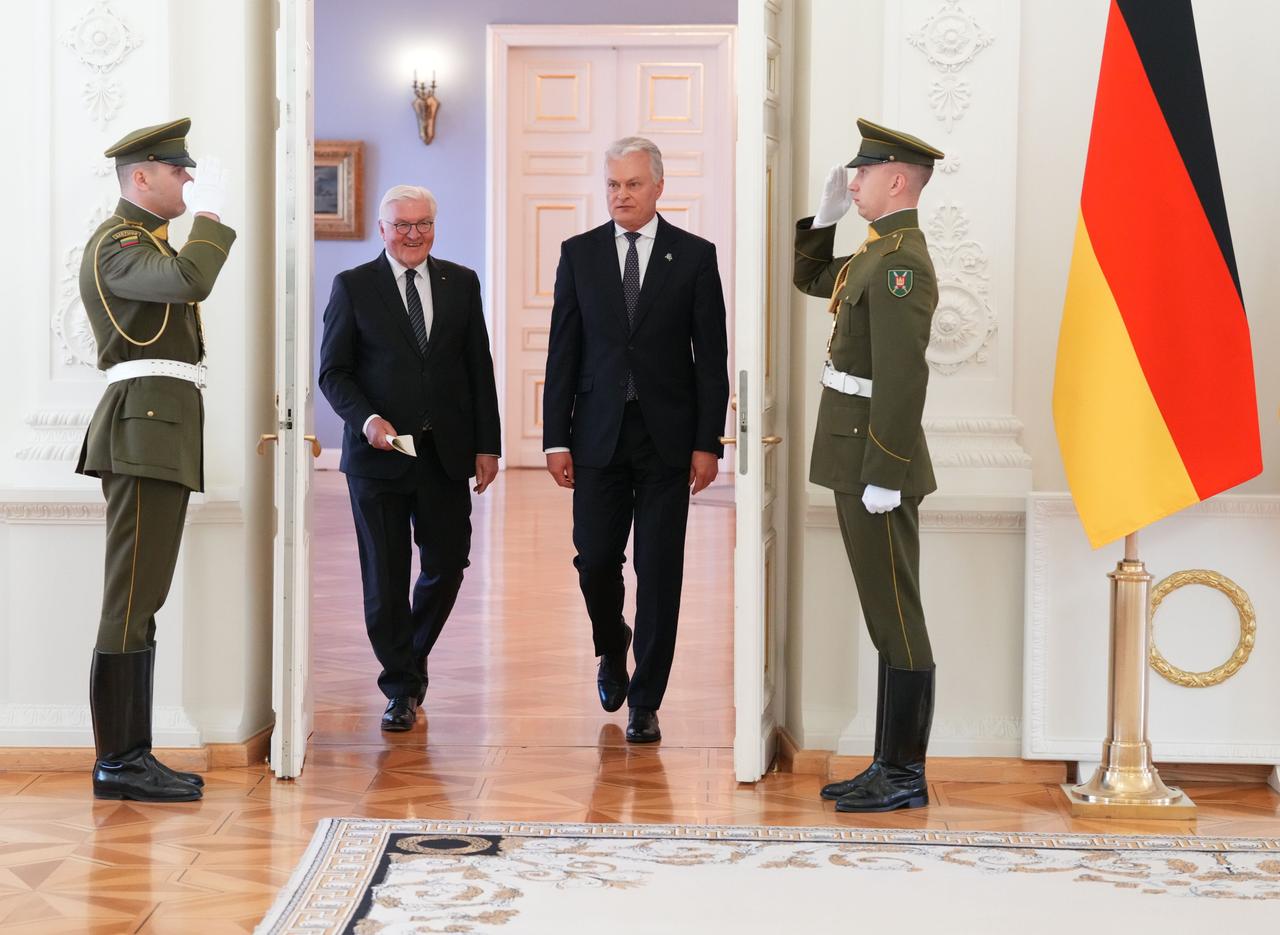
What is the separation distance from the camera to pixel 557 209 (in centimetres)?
1241

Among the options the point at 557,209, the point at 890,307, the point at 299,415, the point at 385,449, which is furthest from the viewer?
the point at 557,209

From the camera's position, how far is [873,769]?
403 centimetres

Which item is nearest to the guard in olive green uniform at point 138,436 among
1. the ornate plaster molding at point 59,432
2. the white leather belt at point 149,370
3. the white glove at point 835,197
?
the white leather belt at point 149,370

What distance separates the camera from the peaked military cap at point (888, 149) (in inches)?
155

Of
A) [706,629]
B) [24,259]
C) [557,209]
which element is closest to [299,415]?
[24,259]

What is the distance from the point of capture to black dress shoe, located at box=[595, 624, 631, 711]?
16.2 ft

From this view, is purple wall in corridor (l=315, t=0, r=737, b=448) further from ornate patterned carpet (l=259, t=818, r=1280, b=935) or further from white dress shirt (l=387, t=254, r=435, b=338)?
ornate patterned carpet (l=259, t=818, r=1280, b=935)

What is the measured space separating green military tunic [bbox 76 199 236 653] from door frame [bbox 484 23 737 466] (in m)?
8.22

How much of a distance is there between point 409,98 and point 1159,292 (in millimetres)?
9375

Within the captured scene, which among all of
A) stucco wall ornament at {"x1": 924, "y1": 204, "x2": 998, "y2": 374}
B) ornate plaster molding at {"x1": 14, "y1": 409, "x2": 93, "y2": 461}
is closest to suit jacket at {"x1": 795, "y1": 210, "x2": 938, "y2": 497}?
stucco wall ornament at {"x1": 924, "y1": 204, "x2": 998, "y2": 374}

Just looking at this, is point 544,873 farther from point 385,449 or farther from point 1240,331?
point 1240,331

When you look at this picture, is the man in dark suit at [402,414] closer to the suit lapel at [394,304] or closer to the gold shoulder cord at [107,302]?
the suit lapel at [394,304]

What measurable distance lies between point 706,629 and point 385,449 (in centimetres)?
223

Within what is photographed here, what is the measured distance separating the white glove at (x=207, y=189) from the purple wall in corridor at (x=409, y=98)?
8.54 meters
